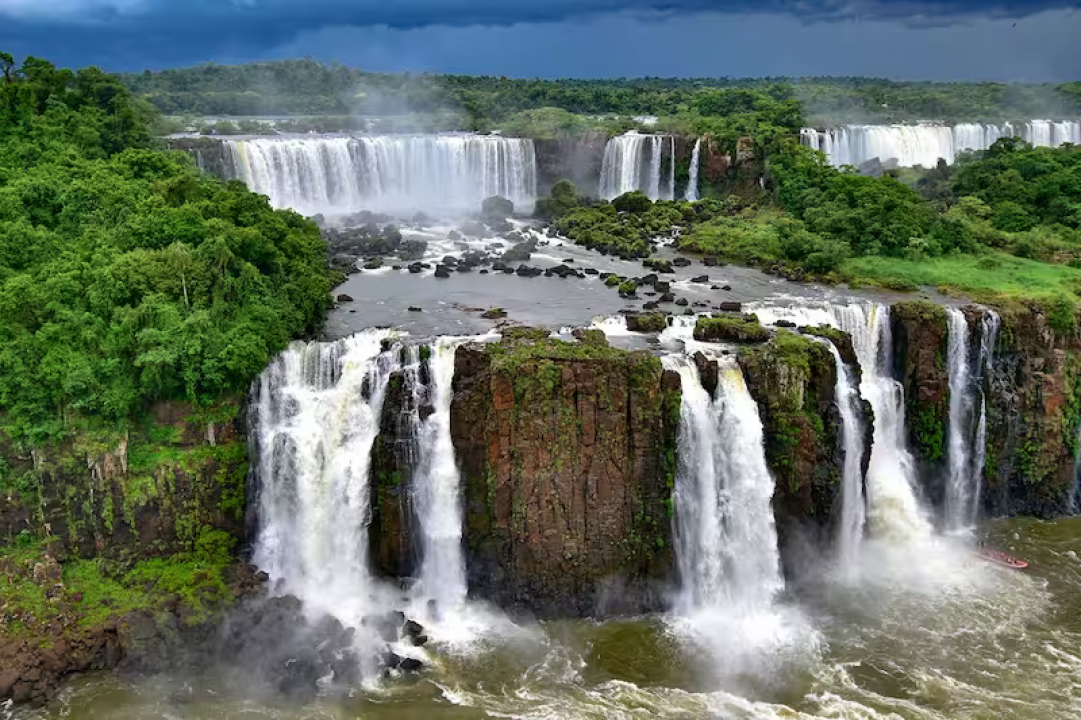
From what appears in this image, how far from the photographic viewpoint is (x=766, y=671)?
696 inches

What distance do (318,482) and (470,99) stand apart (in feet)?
173

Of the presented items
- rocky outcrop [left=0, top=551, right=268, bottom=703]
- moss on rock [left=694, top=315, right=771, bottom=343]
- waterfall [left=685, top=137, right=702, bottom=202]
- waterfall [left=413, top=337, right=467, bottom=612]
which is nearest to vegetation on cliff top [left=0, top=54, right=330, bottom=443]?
rocky outcrop [left=0, top=551, right=268, bottom=703]

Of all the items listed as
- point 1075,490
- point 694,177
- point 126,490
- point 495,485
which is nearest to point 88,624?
point 126,490

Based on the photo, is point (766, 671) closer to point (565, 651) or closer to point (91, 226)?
point (565, 651)

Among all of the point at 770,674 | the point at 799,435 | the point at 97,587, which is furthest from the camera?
the point at 799,435

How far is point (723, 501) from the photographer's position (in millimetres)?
20375

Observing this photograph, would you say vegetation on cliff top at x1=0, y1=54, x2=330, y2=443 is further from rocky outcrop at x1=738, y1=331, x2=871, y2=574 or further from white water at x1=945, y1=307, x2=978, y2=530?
white water at x1=945, y1=307, x2=978, y2=530

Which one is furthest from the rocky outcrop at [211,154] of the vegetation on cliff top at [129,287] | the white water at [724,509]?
→ the white water at [724,509]

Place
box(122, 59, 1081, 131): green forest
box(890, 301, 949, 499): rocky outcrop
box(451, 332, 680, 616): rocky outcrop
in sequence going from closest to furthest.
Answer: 1. box(451, 332, 680, 616): rocky outcrop
2. box(890, 301, 949, 499): rocky outcrop
3. box(122, 59, 1081, 131): green forest

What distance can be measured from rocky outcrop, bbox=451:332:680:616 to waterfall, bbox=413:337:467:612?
28 cm

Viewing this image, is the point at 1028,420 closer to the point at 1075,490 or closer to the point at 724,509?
the point at 1075,490

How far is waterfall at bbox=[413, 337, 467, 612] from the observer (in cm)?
1992

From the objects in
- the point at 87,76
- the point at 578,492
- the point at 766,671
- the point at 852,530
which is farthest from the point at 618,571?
the point at 87,76

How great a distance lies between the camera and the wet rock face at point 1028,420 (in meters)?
23.9
